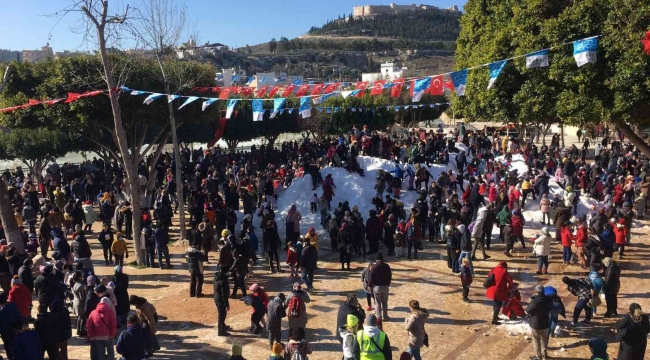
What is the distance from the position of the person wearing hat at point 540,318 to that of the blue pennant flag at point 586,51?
4.78 m

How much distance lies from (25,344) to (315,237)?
7357 millimetres

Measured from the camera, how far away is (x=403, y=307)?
11453mm

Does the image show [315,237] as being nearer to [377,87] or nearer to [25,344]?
[377,87]

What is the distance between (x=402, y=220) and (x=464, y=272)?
5204mm

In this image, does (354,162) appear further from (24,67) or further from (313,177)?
(24,67)

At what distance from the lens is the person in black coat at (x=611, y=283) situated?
10164 millimetres

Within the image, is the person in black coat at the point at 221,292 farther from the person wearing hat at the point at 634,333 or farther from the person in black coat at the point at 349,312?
the person wearing hat at the point at 634,333

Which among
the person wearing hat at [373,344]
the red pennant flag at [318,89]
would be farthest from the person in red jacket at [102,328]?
the red pennant flag at [318,89]

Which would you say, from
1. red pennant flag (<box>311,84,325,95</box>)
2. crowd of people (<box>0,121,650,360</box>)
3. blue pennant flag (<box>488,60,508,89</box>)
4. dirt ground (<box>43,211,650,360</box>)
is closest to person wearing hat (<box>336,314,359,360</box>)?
crowd of people (<box>0,121,650,360</box>)

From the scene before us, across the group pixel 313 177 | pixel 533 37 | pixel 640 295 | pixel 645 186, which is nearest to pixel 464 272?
pixel 640 295

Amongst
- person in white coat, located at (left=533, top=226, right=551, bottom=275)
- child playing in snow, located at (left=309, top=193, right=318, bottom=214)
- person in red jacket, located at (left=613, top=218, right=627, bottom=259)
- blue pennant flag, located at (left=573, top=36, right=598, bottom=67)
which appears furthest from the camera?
child playing in snow, located at (left=309, top=193, right=318, bottom=214)

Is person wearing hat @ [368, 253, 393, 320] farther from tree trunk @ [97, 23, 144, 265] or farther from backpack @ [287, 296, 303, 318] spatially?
tree trunk @ [97, 23, 144, 265]

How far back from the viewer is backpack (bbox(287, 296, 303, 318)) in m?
8.64

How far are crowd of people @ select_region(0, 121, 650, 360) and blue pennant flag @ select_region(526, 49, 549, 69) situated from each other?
13.4ft
